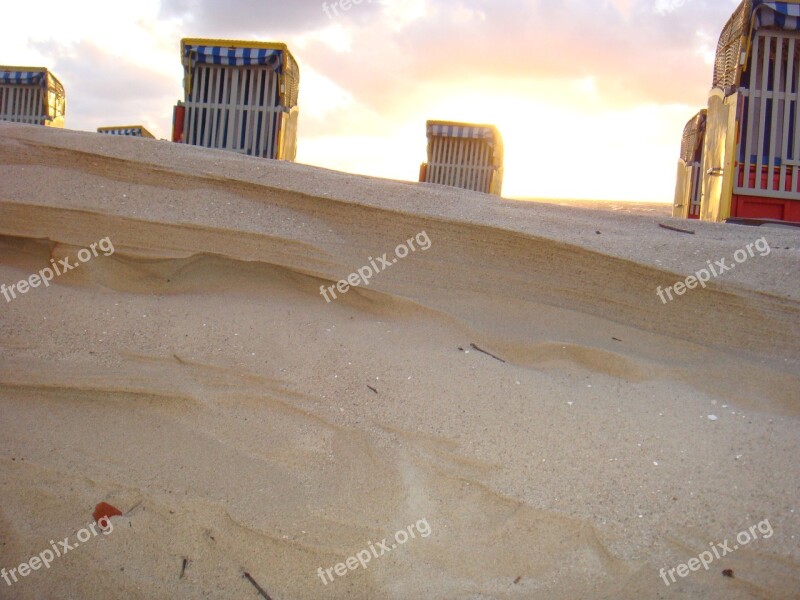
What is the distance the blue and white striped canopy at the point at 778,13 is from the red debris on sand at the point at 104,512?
22.8ft

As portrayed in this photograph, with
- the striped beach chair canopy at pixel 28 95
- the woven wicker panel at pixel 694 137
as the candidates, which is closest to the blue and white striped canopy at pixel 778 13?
the woven wicker panel at pixel 694 137

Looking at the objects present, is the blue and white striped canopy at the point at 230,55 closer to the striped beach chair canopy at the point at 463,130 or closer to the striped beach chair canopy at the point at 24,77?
the striped beach chair canopy at the point at 463,130

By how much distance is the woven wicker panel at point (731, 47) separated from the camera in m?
6.67

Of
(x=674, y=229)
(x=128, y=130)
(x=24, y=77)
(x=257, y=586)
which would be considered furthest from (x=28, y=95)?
(x=257, y=586)

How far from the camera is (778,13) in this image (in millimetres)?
6602

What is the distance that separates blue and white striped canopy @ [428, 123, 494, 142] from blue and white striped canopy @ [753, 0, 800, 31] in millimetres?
7095

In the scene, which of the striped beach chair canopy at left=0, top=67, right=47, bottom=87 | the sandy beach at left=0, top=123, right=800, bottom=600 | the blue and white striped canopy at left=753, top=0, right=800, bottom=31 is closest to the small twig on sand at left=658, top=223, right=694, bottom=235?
the sandy beach at left=0, top=123, right=800, bottom=600

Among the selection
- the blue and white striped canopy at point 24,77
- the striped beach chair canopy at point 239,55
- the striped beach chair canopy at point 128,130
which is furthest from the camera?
the striped beach chair canopy at point 128,130

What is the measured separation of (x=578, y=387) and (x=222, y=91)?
7.65 metres

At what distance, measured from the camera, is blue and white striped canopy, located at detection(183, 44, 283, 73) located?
9.09 m

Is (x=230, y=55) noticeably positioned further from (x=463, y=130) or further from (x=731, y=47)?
(x=731, y=47)

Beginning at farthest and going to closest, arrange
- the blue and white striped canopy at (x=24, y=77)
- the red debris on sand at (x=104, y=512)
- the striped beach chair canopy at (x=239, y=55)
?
the blue and white striped canopy at (x=24, y=77) < the striped beach chair canopy at (x=239, y=55) < the red debris on sand at (x=104, y=512)

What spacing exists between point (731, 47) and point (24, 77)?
13.4 metres

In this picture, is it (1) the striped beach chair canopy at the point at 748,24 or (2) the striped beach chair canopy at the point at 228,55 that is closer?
(1) the striped beach chair canopy at the point at 748,24
